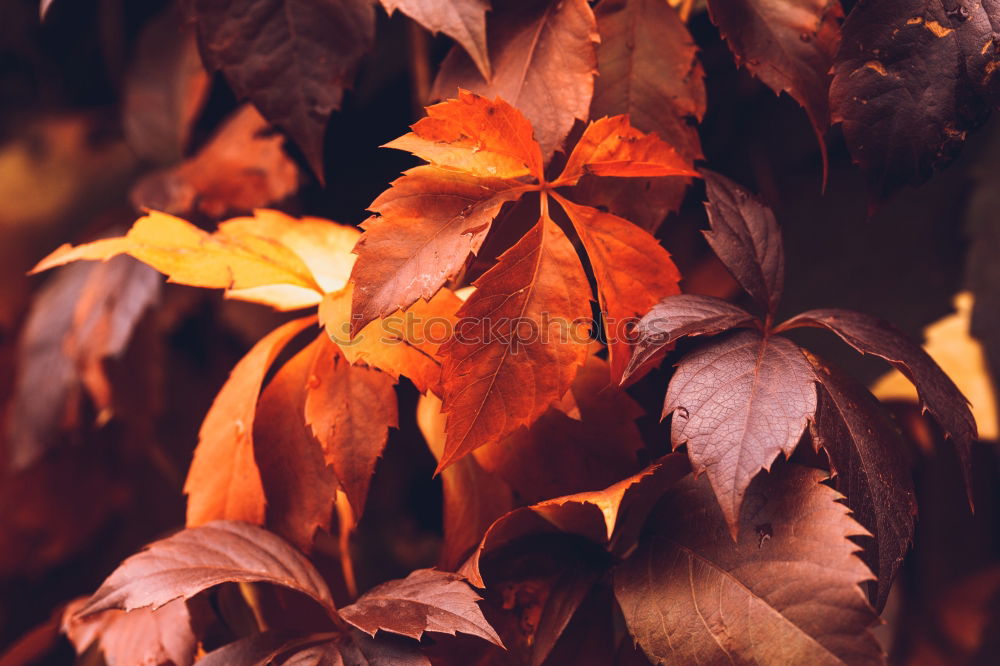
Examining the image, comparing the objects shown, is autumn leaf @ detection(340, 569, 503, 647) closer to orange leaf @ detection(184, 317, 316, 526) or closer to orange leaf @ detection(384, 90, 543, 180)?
orange leaf @ detection(184, 317, 316, 526)

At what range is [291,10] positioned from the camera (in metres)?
0.50

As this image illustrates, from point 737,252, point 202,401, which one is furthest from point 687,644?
point 202,401

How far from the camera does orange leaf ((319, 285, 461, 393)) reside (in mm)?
418

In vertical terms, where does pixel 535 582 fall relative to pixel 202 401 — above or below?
above

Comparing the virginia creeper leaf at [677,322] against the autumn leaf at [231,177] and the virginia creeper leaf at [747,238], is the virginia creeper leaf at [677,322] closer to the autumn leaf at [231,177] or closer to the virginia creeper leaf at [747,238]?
the virginia creeper leaf at [747,238]

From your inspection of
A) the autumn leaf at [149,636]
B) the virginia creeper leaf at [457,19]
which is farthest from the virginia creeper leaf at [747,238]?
the autumn leaf at [149,636]

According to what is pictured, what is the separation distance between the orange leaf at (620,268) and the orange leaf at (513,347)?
0.02m

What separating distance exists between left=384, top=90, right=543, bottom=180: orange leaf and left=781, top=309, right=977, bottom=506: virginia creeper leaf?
179mm

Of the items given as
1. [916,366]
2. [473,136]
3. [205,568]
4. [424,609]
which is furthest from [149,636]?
[916,366]

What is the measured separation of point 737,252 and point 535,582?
21cm

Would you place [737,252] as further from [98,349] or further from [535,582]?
[98,349]

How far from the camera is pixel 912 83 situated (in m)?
0.42

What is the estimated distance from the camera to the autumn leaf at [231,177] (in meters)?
0.63

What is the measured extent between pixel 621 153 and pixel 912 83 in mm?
155
